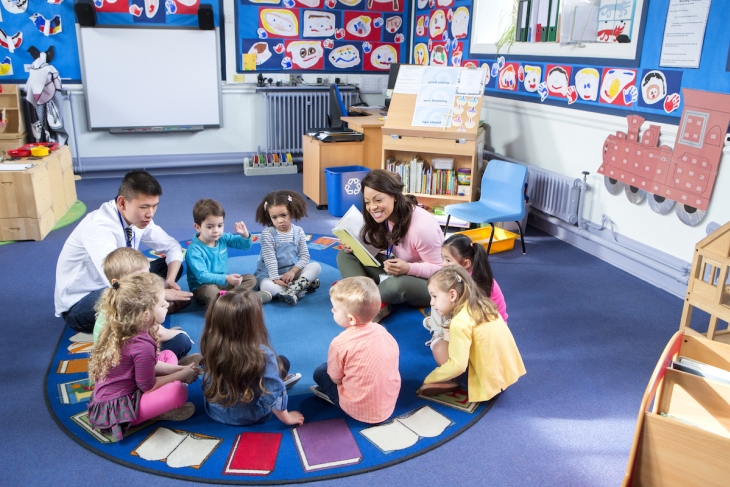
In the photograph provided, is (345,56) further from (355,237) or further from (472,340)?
(472,340)

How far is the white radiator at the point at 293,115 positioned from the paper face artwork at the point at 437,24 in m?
1.19

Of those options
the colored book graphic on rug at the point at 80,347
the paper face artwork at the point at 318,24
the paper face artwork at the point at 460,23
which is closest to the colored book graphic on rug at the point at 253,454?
the colored book graphic on rug at the point at 80,347

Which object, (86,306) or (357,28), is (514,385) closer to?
(86,306)

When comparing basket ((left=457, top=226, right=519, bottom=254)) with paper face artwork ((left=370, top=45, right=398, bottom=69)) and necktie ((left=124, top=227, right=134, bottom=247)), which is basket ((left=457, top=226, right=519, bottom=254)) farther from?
paper face artwork ((left=370, top=45, right=398, bottom=69))

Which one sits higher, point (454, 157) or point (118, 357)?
point (454, 157)

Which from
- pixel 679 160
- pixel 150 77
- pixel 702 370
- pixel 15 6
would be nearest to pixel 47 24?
pixel 15 6

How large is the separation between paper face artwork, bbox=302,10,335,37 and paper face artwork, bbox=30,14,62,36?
2525 mm

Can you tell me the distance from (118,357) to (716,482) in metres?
1.89

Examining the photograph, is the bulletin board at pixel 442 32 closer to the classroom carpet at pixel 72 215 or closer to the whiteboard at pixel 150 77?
the whiteboard at pixel 150 77

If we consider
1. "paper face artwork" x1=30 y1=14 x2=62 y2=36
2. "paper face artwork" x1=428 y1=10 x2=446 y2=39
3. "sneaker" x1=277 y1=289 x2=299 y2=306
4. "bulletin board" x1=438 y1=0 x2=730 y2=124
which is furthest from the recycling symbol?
"paper face artwork" x1=30 y1=14 x2=62 y2=36

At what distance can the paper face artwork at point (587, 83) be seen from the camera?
4.37m

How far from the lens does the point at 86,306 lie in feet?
9.77

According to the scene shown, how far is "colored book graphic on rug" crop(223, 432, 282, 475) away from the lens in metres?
2.16

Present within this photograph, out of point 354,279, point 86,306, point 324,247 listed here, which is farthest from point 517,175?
point 86,306
